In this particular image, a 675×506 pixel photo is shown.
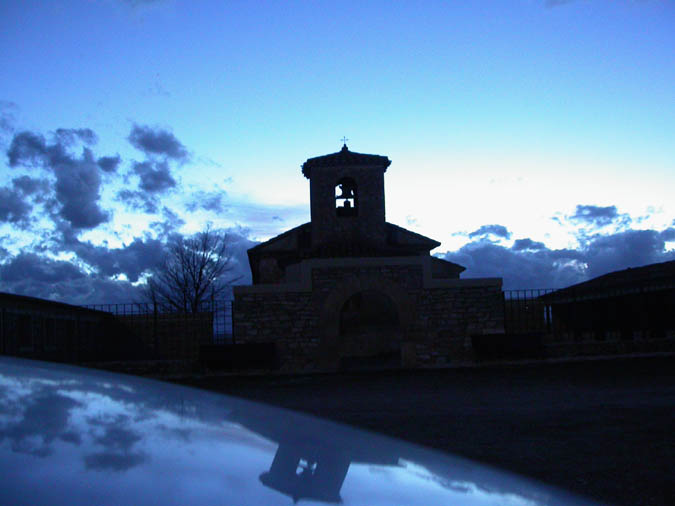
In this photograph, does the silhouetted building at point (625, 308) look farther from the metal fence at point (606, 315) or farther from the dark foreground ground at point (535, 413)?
the dark foreground ground at point (535, 413)

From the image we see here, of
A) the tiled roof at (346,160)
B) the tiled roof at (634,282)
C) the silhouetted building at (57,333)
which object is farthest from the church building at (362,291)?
the tiled roof at (346,160)

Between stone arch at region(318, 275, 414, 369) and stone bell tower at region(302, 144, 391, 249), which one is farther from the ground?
stone bell tower at region(302, 144, 391, 249)

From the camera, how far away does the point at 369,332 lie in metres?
20.4

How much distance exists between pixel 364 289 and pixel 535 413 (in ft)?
24.0

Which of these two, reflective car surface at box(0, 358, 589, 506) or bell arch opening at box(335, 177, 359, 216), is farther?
bell arch opening at box(335, 177, 359, 216)

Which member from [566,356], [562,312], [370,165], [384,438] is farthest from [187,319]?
[384,438]

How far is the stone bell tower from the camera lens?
19469 millimetres

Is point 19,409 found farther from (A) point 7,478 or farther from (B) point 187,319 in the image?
(B) point 187,319

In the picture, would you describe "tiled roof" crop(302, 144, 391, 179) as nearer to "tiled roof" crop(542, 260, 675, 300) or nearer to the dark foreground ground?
"tiled roof" crop(542, 260, 675, 300)

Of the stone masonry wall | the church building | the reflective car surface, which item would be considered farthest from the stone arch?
the reflective car surface

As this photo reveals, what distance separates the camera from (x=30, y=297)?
1756 cm

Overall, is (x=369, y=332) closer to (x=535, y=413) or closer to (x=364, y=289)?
(x=364, y=289)

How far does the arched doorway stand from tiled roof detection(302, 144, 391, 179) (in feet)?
14.0

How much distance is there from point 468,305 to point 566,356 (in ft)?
9.24
